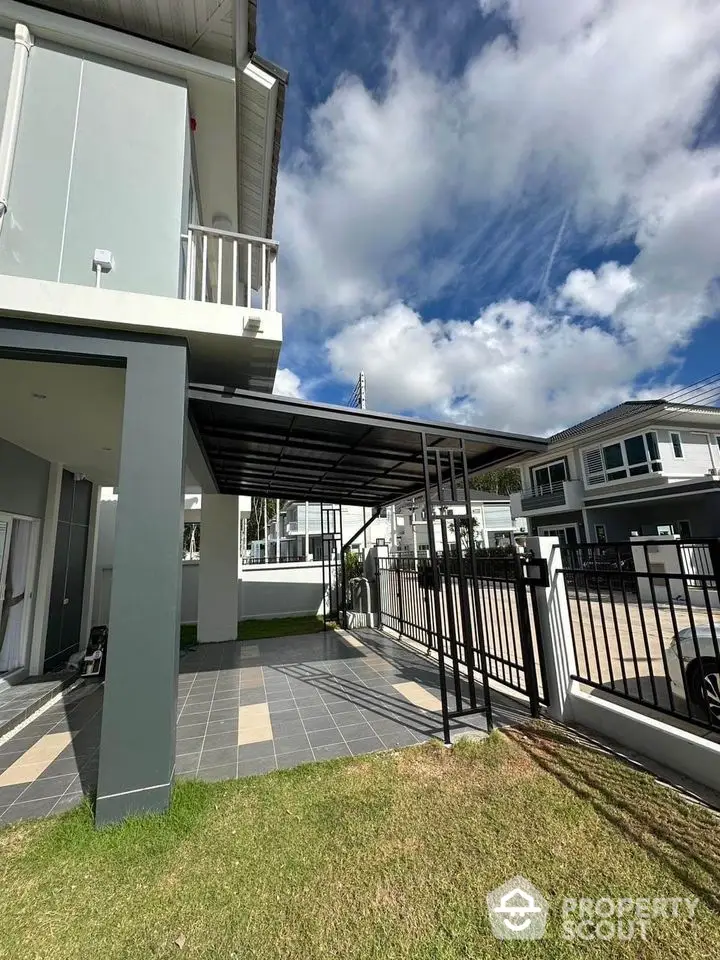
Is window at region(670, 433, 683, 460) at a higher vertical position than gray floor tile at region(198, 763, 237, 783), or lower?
higher

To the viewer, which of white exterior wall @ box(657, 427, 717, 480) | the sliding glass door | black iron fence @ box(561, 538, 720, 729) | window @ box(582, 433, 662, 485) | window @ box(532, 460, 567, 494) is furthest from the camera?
window @ box(532, 460, 567, 494)

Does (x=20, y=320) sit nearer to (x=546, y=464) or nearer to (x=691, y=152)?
(x=691, y=152)

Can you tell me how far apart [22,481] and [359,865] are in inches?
235

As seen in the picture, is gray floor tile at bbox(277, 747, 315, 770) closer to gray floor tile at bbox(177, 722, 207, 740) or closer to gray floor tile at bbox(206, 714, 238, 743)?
gray floor tile at bbox(206, 714, 238, 743)

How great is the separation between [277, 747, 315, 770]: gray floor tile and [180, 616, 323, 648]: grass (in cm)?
483

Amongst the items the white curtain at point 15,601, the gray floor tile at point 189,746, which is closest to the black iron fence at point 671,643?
the gray floor tile at point 189,746

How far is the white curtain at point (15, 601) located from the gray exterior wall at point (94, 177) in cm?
417

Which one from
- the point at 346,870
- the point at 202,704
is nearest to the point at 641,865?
the point at 346,870

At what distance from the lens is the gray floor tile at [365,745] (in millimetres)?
3242

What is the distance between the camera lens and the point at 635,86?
5332 millimetres

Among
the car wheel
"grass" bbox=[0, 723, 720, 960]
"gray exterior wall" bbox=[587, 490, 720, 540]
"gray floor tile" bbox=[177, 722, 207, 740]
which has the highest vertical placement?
"gray exterior wall" bbox=[587, 490, 720, 540]

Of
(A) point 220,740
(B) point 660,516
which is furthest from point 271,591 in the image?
(B) point 660,516

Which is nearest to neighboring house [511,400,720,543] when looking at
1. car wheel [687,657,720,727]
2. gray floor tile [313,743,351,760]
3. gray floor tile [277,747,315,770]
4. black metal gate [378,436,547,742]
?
car wheel [687,657,720,727]

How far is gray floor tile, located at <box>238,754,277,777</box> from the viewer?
3.01 metres
